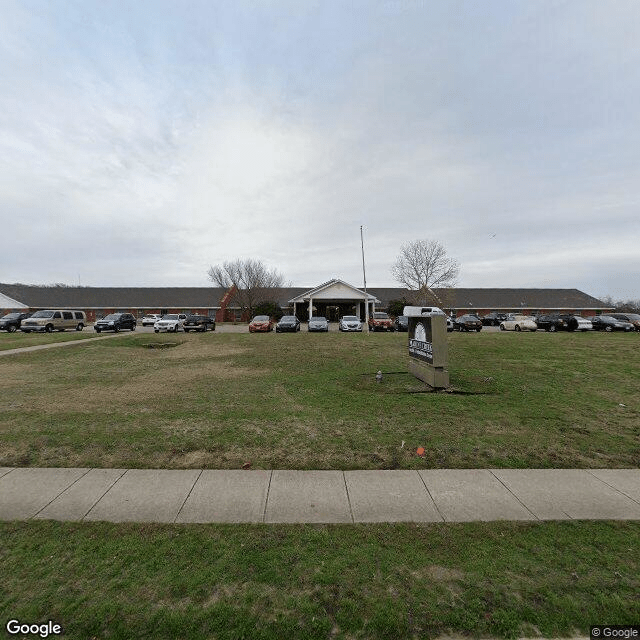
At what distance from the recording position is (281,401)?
7.71m

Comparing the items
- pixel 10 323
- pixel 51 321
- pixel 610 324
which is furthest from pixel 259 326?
pixel 610 324

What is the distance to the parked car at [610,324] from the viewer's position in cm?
2881

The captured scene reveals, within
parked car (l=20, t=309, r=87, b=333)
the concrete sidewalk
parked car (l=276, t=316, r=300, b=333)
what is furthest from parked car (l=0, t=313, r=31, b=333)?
the concrete sidewalk

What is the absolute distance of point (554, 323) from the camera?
1214 inches

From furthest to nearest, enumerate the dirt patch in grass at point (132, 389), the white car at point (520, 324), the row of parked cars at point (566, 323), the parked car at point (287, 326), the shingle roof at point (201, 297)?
the shingle roof at point (201, 297), the white car at point (520, 324), the parked car at point (287, 326), the row of parked cars at point (566, 323), the dirt patch in grass at point (132, 389)

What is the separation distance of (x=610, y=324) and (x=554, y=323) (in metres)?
4.12

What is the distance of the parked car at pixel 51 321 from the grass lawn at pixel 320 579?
31.4m

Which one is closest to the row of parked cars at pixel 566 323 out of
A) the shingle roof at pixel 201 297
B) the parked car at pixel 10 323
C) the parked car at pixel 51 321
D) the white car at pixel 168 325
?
the white car at pixel 168 325

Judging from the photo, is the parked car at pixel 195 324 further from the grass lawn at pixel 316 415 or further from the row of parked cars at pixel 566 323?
the row of parked cars at pixel 566 323

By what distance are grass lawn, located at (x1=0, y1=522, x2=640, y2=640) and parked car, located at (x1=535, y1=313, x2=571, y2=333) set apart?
32605 millimetres

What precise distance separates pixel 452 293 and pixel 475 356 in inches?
1931

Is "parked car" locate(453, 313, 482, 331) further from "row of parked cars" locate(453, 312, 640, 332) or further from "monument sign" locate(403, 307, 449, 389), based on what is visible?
"monument sign" locate(403, 307, 449, 389)

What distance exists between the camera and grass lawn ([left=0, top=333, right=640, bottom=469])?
502 centimetres

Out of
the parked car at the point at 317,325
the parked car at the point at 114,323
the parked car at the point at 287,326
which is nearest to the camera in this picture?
the parked car at the point at 114,323
